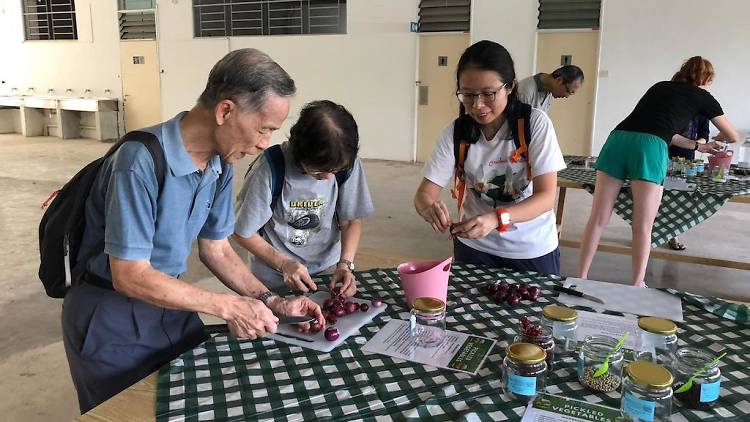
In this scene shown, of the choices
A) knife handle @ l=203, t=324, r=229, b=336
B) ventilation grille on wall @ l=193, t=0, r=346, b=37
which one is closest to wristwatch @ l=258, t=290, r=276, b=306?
knife handle @ l=203, t=324, r=229, b=336

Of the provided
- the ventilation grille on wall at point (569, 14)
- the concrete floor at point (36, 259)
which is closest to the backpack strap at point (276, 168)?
the concrete floor at point (36, 259)

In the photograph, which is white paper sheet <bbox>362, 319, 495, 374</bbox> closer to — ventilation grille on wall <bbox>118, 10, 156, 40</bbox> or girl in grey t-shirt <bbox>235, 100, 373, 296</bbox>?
girl in grey t-shirt <bbox>235, 100, 373, 296</bbox>

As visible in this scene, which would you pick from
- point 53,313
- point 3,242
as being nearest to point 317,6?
point 3,242

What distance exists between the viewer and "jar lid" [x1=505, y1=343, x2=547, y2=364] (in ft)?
3.59

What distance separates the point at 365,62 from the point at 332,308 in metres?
7.47

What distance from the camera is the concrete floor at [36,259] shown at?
8.34 ft

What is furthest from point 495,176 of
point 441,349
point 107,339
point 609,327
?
point 107,339

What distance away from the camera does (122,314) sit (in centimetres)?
139

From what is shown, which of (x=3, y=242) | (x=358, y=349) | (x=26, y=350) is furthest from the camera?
(x=3, y=242)

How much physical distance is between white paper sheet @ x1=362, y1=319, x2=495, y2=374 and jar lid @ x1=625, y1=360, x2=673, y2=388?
31 cm

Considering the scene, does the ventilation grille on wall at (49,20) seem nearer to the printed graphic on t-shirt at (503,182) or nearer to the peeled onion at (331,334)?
the printed graphic on t-shirt at (503,182)

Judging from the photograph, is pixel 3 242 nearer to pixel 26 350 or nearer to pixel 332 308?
pixel 26 350

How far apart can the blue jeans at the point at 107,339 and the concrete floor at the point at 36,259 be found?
1109 millimetres

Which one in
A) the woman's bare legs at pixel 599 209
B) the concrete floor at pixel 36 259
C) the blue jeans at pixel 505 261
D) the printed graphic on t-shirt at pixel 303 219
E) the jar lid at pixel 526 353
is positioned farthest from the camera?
the woman's bare legs at pixel 599 209
